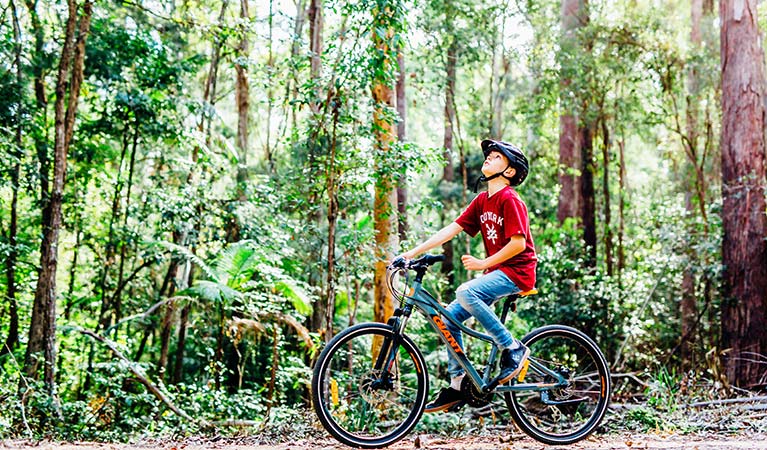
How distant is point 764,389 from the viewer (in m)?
10.1

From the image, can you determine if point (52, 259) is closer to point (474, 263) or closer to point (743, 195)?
point (474, 263)

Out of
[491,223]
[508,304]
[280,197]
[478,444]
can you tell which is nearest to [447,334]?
[508,304]

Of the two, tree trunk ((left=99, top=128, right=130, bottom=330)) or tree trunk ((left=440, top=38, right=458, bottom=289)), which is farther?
tree trunk ((left=440, top=38, right=458, bottom=289))

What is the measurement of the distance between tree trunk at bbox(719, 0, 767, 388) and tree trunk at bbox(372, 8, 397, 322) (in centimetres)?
559

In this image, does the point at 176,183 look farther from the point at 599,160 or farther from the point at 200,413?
the point at 599,160

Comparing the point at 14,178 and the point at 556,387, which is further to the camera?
the point at 14,178

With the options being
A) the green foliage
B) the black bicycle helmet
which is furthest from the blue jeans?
the green foliage

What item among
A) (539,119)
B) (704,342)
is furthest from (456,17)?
(704,342)

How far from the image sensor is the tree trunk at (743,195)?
1090 centimetres

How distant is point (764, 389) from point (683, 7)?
1377 cm

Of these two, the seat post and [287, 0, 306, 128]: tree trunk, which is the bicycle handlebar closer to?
the seat post

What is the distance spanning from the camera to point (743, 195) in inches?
432

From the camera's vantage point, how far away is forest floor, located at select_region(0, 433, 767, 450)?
16.6 ft

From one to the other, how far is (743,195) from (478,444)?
793 cm
